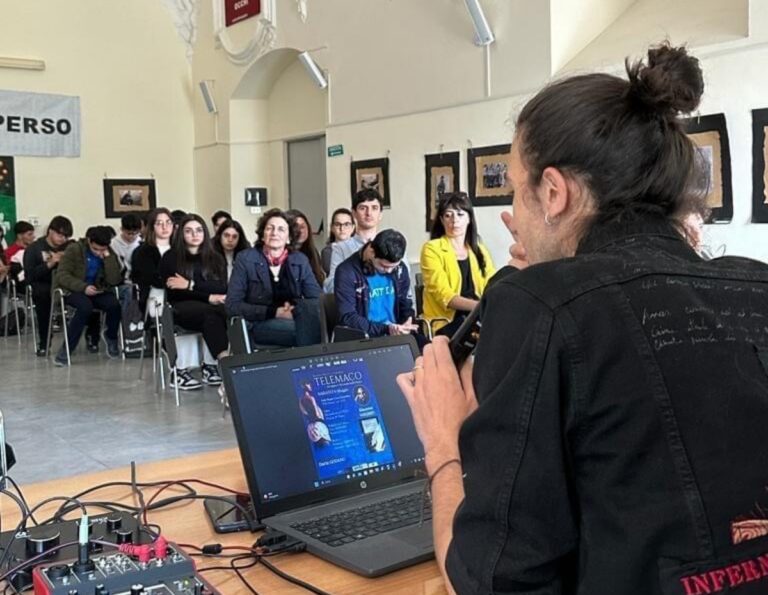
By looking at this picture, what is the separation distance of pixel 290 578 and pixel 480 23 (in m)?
6.69

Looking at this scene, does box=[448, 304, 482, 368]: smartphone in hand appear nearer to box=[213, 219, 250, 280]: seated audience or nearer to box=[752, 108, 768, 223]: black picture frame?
box=[752, 108, 768, 223]: black picture frame

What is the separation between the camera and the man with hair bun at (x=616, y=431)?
768 mm

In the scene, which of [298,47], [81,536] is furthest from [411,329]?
[298,47]

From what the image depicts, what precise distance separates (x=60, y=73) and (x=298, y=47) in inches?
124

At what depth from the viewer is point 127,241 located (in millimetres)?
8492

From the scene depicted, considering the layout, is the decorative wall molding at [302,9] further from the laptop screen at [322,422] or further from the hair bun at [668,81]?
the hair bun at [668,81]

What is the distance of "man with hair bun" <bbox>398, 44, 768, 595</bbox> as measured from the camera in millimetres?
768

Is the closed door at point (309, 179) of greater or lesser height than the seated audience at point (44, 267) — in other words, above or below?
above

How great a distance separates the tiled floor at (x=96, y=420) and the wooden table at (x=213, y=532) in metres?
2.72

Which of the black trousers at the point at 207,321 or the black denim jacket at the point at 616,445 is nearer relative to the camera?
the black denim jacket at the point at 616,445

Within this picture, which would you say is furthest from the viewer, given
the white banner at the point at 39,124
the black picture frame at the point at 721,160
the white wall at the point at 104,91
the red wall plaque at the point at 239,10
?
the white wall at the point at 104,91

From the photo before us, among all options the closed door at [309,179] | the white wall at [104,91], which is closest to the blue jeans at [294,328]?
the closed door at [309,179]

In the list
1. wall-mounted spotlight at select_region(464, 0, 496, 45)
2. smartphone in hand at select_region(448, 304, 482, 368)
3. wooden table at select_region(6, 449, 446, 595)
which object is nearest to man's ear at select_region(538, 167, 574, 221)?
smartphone in hand at select_region(448, 304, 482, 368)

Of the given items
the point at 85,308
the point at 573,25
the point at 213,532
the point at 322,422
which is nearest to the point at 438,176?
the point at 573,25
